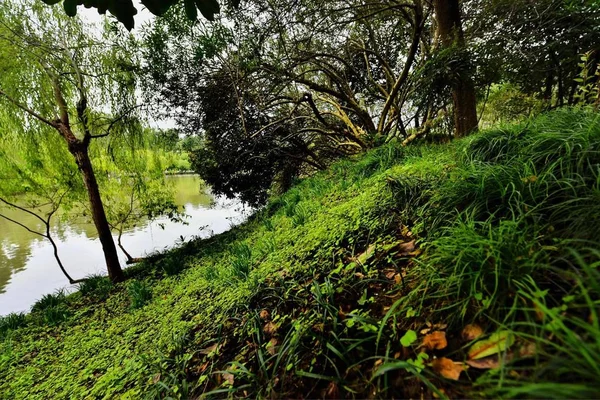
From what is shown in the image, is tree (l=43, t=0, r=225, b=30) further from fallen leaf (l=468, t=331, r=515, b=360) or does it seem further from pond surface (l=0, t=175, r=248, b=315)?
pond surface (l=0, t=175, r=248, b=315)

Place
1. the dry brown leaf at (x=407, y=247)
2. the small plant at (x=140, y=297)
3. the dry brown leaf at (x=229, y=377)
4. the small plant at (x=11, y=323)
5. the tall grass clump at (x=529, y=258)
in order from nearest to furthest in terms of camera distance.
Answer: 1. the tall grass clump at (x=529, y=258)
2. the dry brown leaf at (x=229, y=377)
3. the dry brown leaf at (x=407, y=247)
4. the small plant at (x=140, y=297)
5. the small plant at (x=11, y=323)

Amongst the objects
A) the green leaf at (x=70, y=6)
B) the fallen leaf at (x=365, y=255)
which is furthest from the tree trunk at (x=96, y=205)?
the fallen leaf at (x=365, y=255)

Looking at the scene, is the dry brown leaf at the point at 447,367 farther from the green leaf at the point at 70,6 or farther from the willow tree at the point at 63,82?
the willow tree at the point at 63,82

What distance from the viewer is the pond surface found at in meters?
8.27

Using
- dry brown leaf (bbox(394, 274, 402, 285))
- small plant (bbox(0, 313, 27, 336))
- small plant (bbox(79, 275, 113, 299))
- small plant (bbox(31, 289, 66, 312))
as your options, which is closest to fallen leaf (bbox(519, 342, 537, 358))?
dry brown leaf (bbox(394, 274, 402, 285))

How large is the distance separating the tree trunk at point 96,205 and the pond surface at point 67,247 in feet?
7.78

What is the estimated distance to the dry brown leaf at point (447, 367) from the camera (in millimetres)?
812

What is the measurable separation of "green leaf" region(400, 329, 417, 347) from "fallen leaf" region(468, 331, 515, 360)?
17 centimetres

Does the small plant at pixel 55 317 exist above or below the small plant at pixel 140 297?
below

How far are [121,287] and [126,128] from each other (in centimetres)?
366

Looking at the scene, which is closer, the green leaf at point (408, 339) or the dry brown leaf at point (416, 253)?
the green leaf at point (408, 339)

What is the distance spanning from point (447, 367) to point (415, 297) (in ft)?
1.06

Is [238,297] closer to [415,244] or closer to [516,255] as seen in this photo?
[415,244]

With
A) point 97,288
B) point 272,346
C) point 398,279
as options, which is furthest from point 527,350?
point 97,288
